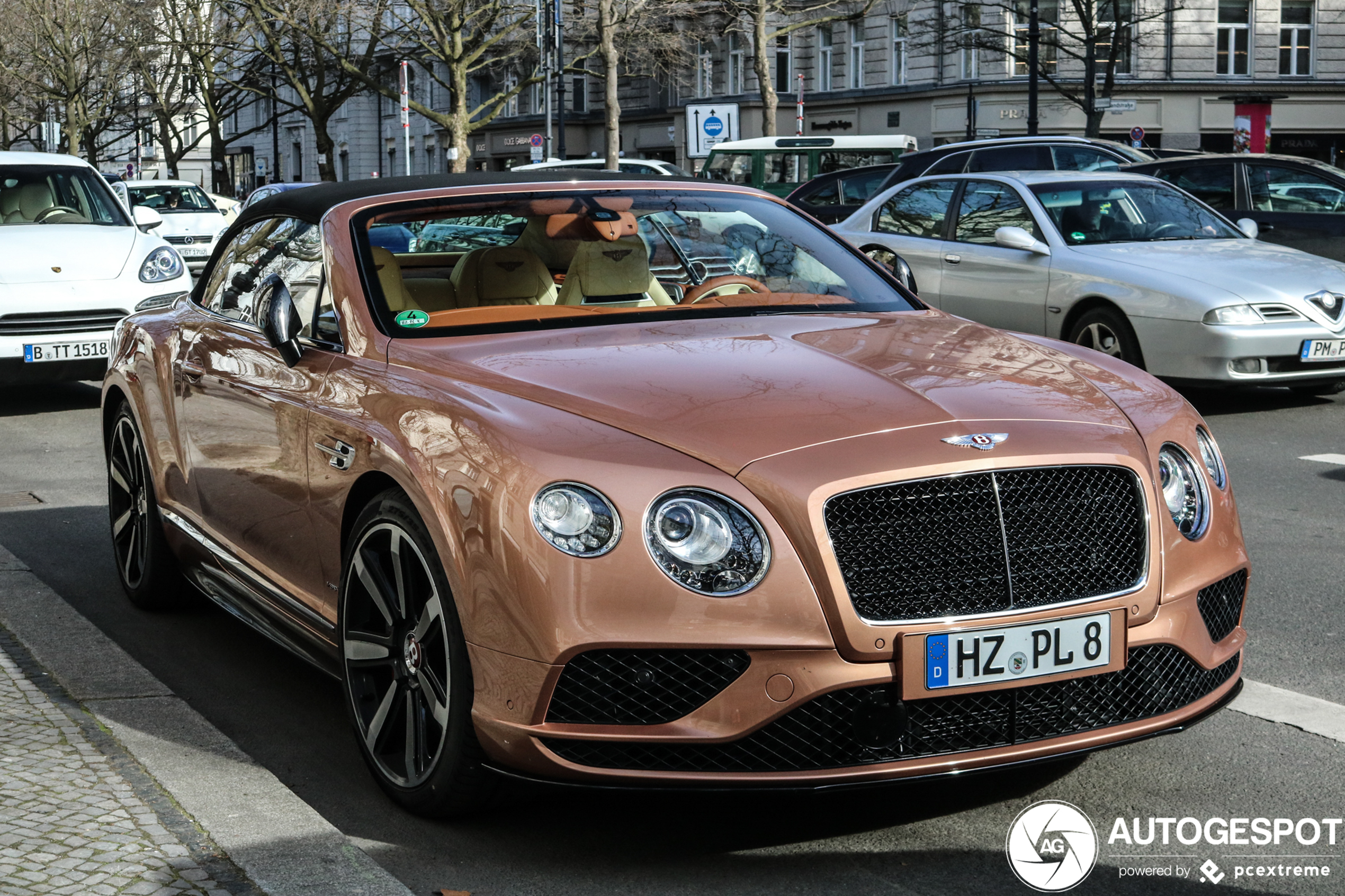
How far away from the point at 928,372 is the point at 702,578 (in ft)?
2.95

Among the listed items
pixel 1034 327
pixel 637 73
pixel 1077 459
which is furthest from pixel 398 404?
pixel 637 73

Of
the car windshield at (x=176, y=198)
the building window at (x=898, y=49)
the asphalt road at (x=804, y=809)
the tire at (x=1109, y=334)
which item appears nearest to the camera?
the asphalt road at (x=804, y=809)

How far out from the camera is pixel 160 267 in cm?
1209

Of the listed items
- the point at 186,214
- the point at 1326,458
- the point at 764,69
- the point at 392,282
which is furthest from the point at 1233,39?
the point at 392,282

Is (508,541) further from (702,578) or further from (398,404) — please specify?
(398,404)

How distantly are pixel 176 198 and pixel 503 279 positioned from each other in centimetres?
2889

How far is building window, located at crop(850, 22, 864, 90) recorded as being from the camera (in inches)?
1999

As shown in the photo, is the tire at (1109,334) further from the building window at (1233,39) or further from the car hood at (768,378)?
the building window at (1233,39)

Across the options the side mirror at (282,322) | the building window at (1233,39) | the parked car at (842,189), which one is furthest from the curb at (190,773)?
the building window at (1233,39)

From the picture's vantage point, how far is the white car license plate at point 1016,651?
3227 mm

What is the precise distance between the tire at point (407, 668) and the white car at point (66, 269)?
7613 mm

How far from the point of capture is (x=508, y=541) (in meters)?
3.26

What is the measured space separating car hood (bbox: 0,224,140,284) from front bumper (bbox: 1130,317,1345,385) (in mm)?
7064

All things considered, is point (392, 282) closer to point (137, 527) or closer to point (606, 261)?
point (606, 261)
